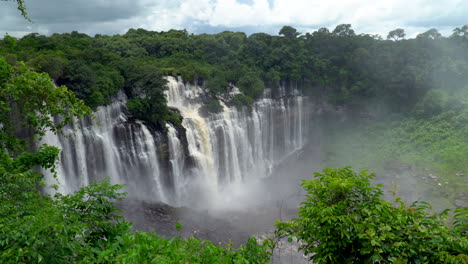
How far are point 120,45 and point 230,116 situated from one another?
48.1ft

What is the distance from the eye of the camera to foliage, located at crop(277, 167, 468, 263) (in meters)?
5.70

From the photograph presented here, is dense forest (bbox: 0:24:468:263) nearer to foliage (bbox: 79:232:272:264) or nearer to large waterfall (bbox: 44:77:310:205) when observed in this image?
foliage (bbox: 79:232:272:264)

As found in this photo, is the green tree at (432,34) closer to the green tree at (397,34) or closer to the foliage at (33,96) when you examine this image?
the green tree at (397,34)

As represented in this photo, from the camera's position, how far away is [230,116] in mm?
30047

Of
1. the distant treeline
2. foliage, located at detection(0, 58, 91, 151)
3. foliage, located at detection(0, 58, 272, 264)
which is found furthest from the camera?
the distant treeline

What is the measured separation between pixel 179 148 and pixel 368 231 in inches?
790

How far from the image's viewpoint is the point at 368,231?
590 cm

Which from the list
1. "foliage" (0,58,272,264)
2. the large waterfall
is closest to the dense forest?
"foliage" (0,58,272,264)

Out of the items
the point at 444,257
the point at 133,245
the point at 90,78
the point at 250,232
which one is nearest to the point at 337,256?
the point at 444,257

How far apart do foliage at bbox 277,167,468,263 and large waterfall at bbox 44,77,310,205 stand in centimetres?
1308

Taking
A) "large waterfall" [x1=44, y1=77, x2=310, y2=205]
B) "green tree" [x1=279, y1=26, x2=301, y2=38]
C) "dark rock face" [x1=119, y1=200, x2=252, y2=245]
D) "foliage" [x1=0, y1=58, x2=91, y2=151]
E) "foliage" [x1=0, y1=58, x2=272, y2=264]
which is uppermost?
"green tree" [x1=279, y1=26, x2=301, y2=38]

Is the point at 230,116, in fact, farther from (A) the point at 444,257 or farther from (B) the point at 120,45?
(A) the point at 444,257

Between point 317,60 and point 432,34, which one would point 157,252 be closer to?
point 317,60

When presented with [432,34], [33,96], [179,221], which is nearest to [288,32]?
[432,34]
